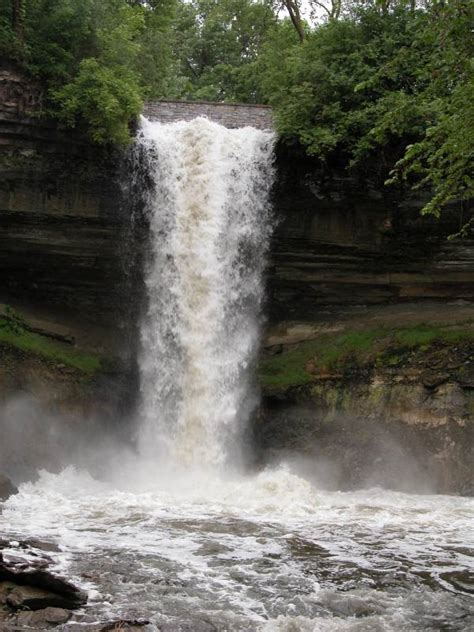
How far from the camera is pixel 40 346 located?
806 inches

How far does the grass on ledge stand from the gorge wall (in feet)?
0.18

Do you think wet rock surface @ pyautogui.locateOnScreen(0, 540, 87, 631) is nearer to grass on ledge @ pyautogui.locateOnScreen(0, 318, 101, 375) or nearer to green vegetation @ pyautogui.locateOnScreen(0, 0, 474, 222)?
grass on ledge @ pyautogui.locateOnScreen(0, 318, 101, 375)

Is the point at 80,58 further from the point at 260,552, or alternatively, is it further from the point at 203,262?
the point at 260,552

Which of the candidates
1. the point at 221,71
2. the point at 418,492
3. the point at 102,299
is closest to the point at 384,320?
the point at 418,492

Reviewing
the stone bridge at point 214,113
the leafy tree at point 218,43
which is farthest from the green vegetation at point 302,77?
the leafy tree at point 218,43

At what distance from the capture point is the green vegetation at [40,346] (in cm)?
2009

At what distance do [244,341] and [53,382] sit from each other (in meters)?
5.46


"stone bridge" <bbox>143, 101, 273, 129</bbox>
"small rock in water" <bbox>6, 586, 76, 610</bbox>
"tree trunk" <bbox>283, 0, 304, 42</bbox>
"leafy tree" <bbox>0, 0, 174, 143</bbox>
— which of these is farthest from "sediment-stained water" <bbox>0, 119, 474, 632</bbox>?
"tree trunk" <bbox>283, 0, 304, 42</bbox>

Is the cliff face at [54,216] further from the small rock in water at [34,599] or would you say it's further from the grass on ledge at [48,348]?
the small rock in water at [34,599]

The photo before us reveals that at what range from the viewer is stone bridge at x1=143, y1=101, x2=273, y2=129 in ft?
75.7

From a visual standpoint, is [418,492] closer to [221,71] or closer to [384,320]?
[384,320]

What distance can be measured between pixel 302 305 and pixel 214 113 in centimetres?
685

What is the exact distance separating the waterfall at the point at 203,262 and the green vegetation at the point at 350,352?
36.0 inches

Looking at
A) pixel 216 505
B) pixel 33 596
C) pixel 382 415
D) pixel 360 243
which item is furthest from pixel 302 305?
pixel 33 596
